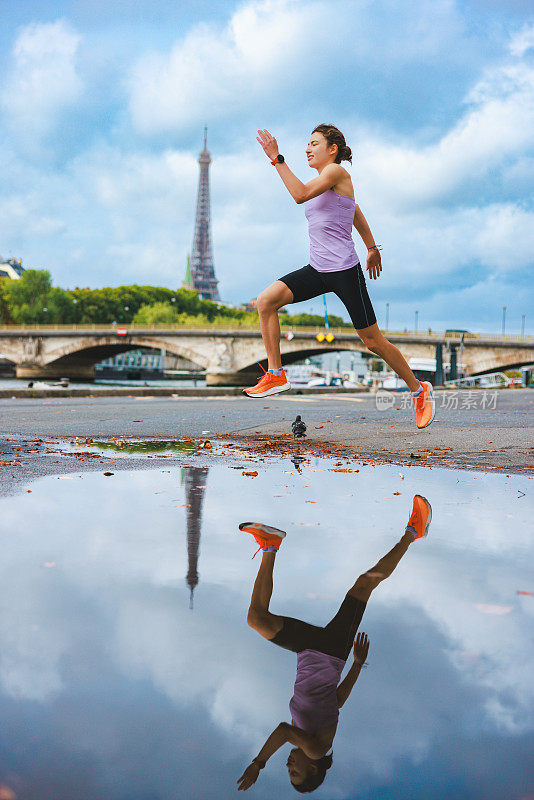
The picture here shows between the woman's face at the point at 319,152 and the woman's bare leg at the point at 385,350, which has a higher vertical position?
the woman's face at the point at 319,152

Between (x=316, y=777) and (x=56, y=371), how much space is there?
7767cm

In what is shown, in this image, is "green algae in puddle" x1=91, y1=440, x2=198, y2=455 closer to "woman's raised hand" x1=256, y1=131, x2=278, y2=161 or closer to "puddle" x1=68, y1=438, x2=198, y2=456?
"puddle" x1=68, y1=438, x2=198, y2=456

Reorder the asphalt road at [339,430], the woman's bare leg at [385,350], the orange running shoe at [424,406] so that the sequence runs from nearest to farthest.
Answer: the woman's bare leg at [385,350], the orange running shoe at [424,406], the asphalt road at [339,430]

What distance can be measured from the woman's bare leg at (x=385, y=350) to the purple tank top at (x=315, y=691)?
342 cm

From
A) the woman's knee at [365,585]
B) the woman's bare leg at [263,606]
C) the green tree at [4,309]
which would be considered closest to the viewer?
the woman's bare leg at [263,606]

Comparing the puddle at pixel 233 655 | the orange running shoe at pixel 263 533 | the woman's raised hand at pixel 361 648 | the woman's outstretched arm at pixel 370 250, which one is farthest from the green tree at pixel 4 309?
the woman's raised hand at pixel 361 648

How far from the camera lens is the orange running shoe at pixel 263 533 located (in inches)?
99.4

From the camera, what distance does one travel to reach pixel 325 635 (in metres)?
1.65

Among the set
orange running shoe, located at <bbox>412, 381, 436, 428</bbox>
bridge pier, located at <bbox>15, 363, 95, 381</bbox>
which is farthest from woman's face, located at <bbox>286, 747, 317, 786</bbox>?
bridge pier, located at <bbox>15, 363, 95, 381</bbox>

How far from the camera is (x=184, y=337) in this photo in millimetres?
66375

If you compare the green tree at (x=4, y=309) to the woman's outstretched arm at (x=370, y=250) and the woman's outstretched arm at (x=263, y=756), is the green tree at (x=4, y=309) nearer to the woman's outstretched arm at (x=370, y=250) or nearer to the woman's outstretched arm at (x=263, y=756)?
the woman's outstretched arm at (x=370, y=250)

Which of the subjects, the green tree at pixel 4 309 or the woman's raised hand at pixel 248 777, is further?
Result: the green tree at pixel 4 309

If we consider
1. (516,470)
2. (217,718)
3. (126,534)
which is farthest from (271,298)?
(217,718)

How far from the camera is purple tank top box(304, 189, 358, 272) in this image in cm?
469
